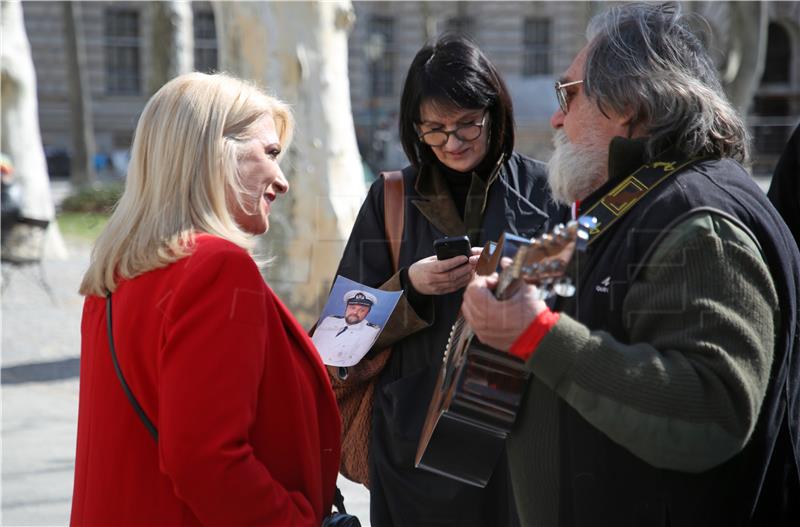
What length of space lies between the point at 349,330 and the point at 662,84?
1.28m

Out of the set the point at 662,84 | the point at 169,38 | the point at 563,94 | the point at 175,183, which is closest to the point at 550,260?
the point at 662,84

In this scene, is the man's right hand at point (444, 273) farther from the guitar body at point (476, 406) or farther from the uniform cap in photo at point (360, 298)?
the guitar body at point (476, 406)

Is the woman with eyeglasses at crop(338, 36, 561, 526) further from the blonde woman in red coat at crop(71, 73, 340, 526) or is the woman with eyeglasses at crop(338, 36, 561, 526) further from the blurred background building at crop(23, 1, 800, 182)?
the blurred background building at crop(23, 1, 800, 182)

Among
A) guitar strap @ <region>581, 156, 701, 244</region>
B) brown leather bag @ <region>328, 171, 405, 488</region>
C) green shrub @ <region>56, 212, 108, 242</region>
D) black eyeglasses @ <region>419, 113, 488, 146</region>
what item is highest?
black eyeglasses @ <region>419, 113, 488, 146</region>

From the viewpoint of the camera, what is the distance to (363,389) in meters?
3.21

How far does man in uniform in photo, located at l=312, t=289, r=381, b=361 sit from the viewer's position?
3.02 m

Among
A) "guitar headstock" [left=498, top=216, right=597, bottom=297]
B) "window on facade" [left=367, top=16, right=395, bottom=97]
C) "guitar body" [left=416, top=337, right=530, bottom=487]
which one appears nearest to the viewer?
"guitar headstock" [left=498, top=216, right=597, bottom=297]

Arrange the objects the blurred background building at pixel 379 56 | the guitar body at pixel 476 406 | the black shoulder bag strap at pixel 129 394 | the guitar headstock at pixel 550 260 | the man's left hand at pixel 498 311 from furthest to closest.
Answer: the blurred background building at pixel 379 56, the guitar body at pixel 476 406, the black shoulder bag strap at pixel 129 394, the man's left hand at pixel 498 311, the guitar headstock at pixel 550 260

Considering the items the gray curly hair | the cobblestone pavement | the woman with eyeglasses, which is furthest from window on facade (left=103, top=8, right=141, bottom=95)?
the gray curly hair

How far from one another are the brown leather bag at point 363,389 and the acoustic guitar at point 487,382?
2.04ft

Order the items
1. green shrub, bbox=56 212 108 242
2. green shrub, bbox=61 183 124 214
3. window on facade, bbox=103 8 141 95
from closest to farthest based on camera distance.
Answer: green shrub, bbox=56 212 108 242 < green shrub, bbox=61 183 124 214 < window on facade, bbox=103 8 141 95

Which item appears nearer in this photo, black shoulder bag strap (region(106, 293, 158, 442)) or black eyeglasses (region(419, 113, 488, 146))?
black shoulder bag strap (region(106, 293, 158, 442))

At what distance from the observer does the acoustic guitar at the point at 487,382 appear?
1.87 metres

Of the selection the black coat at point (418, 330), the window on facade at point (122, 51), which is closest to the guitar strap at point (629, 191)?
the black coat at point (418, 330)
